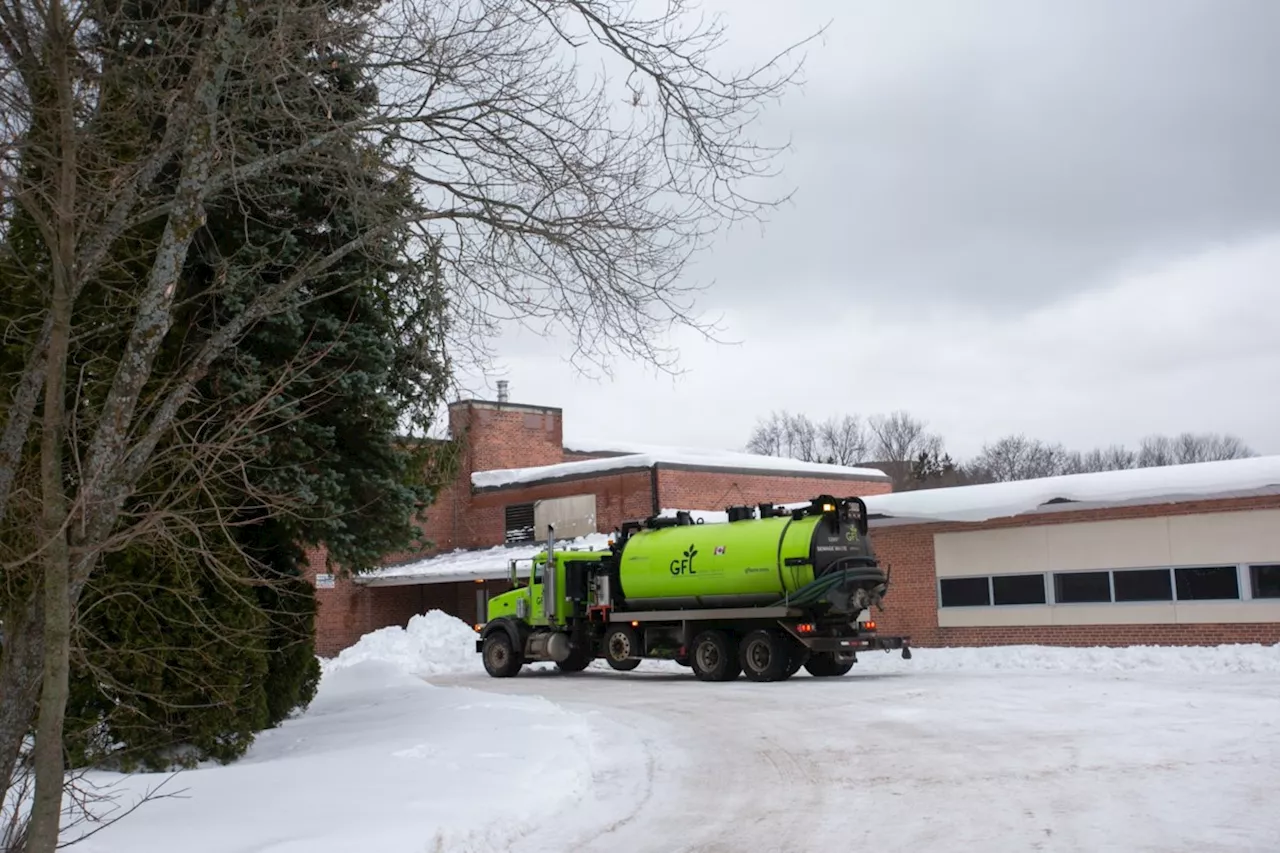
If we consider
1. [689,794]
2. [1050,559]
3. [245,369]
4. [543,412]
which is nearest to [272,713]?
[245,369]

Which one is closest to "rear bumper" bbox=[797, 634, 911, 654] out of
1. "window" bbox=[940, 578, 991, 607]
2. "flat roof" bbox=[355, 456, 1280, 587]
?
"flat roof" bbox=[355, 456, 1280, 587]

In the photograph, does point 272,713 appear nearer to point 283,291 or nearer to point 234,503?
point 234,503

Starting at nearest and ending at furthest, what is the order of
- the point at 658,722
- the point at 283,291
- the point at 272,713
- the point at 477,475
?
the point at 283,291, the point at 272,713, the point at 658,722, the point at 477,475

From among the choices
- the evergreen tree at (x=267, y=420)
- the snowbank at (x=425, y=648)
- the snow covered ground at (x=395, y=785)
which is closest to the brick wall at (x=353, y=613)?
the snowbank at (x=425, y=648)

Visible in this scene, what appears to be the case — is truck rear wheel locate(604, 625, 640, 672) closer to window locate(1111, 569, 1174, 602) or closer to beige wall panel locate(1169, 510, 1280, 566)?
window locate(1111, 569, 1174, 602)

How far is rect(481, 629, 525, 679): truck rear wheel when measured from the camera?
1121 inches

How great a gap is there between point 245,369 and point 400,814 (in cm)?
559

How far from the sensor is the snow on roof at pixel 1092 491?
24.1m

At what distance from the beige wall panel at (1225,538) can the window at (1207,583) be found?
0.57 feet

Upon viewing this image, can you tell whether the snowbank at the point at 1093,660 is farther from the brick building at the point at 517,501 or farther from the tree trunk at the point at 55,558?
the tree trunk at the point at 55,558

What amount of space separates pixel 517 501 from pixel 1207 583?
23750 mm

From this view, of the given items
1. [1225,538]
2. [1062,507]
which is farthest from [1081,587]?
[1225,538]

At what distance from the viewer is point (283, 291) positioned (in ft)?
28.9

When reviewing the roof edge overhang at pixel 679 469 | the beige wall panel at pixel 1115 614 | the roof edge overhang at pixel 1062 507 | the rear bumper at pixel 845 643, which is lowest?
the rear bumper at pixel 845 643
